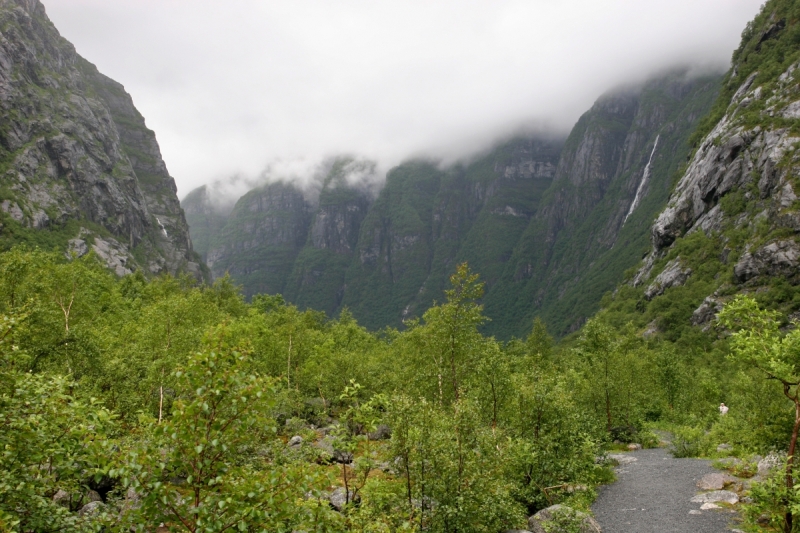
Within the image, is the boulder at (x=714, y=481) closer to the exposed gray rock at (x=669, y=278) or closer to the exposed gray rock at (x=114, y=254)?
the exposed gray rock at (x=669, y=278)

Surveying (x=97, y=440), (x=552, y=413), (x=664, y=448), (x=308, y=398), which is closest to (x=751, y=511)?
(x=552, y=413)

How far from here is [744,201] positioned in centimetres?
10869

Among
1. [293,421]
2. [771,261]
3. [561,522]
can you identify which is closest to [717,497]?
[561,522]

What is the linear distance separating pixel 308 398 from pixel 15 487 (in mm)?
36568

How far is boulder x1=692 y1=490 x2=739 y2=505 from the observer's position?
20.1 m

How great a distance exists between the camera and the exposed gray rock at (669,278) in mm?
117475

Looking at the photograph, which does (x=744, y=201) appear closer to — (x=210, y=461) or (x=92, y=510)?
(x=210, y=461)

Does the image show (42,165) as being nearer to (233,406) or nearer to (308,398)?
(308,398)

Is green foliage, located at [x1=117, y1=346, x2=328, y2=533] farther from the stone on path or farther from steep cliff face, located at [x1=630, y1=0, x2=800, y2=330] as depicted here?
steep cliff face, located at [x1=630, y1=0, x2=800, y2=330]

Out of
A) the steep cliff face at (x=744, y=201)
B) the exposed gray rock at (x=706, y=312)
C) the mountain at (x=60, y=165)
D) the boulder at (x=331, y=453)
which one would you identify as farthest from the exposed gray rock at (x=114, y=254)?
the steep cliff face at (x=744, y=201)

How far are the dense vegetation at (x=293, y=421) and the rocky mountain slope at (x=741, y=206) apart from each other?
Answer: 56286 millimetres

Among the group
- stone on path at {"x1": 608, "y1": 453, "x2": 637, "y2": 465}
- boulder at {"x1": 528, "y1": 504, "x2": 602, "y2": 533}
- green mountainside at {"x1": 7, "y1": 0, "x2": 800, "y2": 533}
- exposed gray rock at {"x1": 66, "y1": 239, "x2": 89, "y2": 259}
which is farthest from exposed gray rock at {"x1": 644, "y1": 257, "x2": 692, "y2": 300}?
exposed gray rock at {"x1": 66, "y1": 239, "x2": 89, "y2": 259}

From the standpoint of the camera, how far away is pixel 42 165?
132000mm

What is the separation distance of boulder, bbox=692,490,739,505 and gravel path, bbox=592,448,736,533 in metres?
0.46
